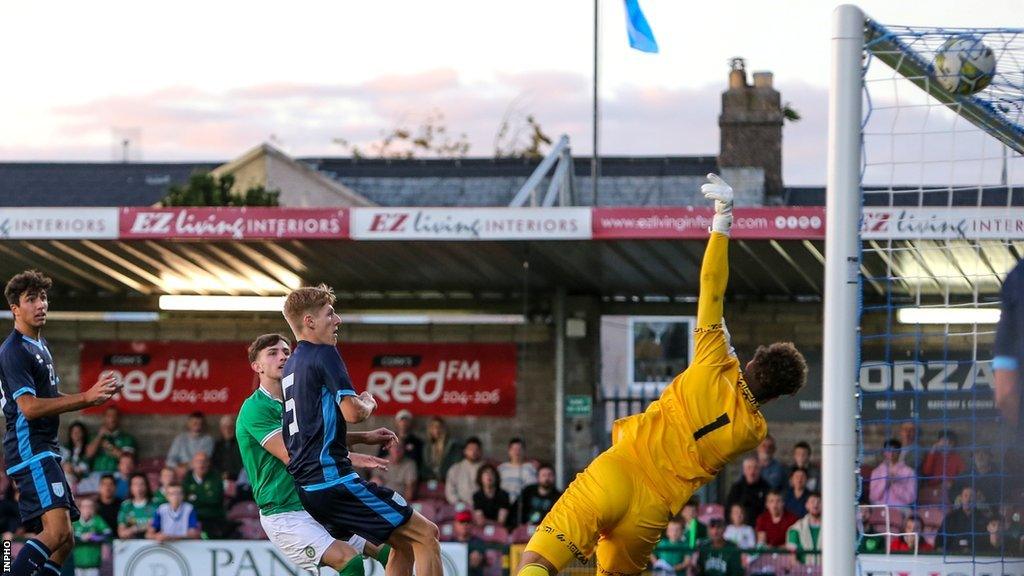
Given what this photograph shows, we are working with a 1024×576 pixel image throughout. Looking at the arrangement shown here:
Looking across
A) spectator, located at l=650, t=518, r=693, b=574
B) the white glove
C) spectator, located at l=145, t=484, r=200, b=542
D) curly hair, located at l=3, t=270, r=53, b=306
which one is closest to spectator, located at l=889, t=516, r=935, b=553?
spectator, located at l=650, t=518, r=693, b=574

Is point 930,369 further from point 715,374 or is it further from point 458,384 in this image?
point 715,374

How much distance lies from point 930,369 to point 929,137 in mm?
10404

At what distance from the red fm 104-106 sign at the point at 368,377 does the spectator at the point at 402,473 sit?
1352mm

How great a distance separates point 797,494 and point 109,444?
8505 mm

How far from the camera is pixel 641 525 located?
759 centimetres

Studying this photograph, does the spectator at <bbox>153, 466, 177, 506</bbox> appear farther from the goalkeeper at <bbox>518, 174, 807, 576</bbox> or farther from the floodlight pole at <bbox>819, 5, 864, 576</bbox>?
the floodlight pole at <bbox>819, 5, 864, 576</bbox>

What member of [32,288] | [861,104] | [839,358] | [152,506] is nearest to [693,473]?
[839,358]

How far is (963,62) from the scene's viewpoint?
7.86m

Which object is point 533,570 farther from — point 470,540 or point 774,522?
point 470,540

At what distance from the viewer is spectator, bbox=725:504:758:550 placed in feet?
48.3

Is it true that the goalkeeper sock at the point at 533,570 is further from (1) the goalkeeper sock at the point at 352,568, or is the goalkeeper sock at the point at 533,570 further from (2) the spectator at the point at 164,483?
(2) the spectator at the point at 164,483

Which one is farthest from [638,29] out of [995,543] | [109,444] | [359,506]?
[359,506]

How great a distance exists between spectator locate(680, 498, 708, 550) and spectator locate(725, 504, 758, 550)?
247 millimetres

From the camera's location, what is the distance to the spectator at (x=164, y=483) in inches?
606
